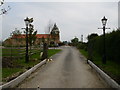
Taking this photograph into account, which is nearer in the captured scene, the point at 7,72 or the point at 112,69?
the point at 7,72

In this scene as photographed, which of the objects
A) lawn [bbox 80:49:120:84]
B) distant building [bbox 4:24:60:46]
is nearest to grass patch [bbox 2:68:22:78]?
lawn [bbox 80:49:120:84]

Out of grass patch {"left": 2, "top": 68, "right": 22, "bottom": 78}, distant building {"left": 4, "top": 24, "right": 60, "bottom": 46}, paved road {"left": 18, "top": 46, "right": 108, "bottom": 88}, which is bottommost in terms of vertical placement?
paved road {"left": 18, "top": 46, "right": 108, "bottom": 88}

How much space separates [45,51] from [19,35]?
73.6 ft

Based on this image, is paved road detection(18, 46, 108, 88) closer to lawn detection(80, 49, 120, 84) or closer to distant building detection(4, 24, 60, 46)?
lawn detection(80, 49, 120, 84)

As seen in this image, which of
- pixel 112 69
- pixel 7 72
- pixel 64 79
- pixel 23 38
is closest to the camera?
pixel 64 79

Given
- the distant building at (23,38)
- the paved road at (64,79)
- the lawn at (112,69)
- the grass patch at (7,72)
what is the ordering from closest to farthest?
1. the paved road at (64,79)
2. the lawn at (112,69)
3. the grass patch at (7,72)
4. the distant building at (23,38)

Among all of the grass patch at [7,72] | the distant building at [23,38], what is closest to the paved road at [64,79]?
the grass patch at [7,72]

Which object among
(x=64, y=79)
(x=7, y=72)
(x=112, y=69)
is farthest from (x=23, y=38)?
(x=64, y=79)

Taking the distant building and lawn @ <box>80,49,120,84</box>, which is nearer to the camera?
lawn @ <box>80,49,120,84</box>

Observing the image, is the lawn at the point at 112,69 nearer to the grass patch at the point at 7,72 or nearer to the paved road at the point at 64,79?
the paved road at the point at 64,79

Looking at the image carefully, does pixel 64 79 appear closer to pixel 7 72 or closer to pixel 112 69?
pixel 7 72

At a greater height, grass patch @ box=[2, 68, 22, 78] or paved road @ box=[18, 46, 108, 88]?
grass patch @ box=[2, 68, 22, 78]

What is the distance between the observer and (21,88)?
6.82 metres

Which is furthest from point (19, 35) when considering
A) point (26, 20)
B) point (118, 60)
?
point (118, 60)
